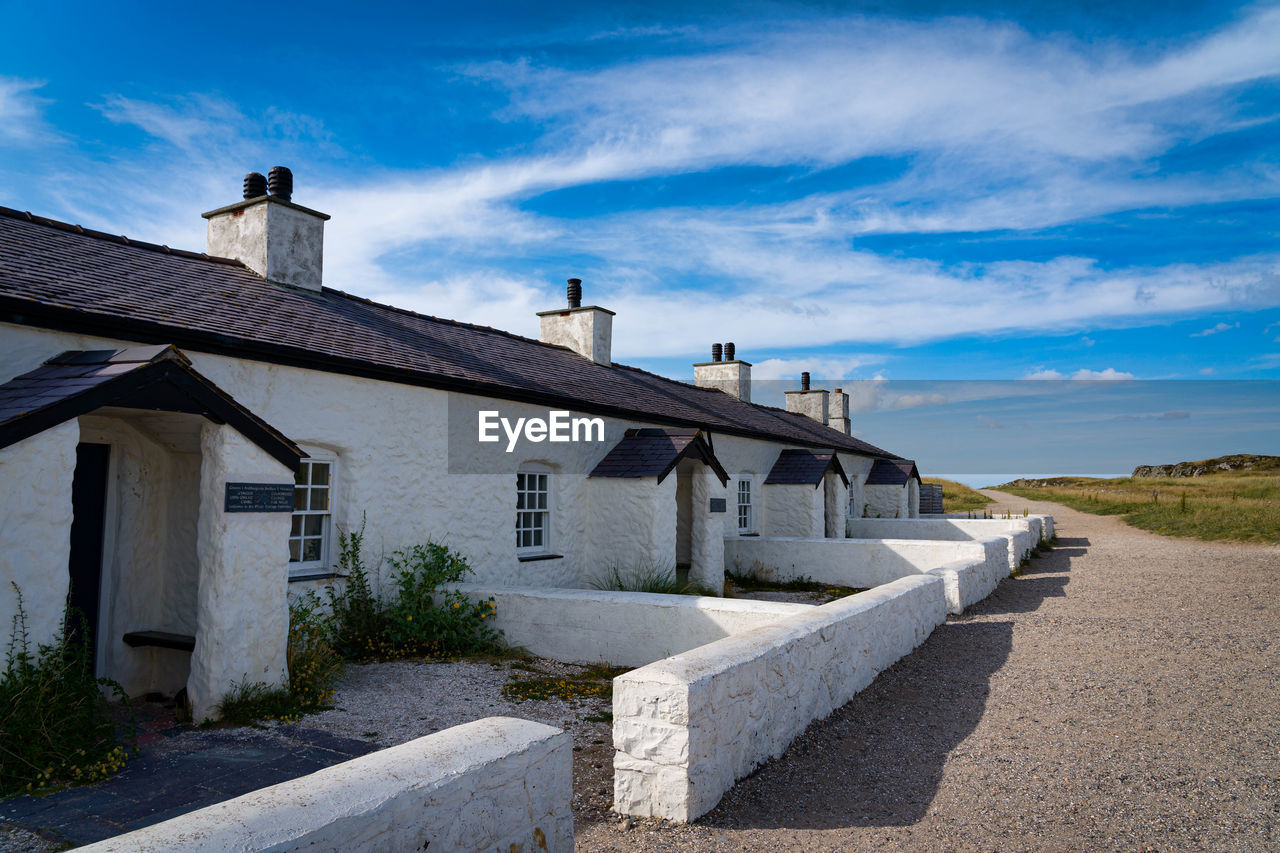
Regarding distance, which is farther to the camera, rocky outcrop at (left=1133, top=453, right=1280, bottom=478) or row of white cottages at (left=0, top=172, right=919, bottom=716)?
rocky outcrop at (left=1133, top=453, right=1280, bottom=478)

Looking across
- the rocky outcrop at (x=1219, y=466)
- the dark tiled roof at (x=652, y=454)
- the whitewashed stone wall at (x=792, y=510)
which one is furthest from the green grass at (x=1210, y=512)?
the rocky outcrop at (x=1219, y=466)

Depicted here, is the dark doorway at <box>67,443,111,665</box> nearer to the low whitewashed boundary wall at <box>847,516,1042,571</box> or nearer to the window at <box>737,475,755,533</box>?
the window at <box>737,475,755,533</box>

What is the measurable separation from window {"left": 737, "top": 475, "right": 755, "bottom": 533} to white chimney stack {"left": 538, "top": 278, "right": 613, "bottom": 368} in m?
4.27

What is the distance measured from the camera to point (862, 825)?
4.27 m

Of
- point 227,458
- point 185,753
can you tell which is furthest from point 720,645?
point 227,458

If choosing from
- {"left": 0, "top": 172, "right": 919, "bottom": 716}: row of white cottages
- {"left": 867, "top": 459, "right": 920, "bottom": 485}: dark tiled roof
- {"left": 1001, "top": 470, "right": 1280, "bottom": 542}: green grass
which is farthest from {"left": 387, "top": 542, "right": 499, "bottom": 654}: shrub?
{"left": 1001, "top": 470, "right": 1280, "bottom": 542}: green grass

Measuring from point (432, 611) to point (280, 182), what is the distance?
6.16 meters

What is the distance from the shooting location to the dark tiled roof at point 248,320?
658cm

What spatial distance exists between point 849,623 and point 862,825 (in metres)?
2.42

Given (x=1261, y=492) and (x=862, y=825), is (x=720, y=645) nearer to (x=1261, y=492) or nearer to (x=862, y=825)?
(x=862, y=825)

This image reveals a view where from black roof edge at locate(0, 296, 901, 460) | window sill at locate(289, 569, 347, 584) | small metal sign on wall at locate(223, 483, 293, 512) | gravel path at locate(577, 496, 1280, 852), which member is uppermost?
black roof edge at locate(0, 296, 901, 460)

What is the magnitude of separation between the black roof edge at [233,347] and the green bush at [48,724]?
2.26 meters

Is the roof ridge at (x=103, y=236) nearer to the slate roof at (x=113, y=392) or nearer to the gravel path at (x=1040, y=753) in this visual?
the slate roof at (x=113, y=392)

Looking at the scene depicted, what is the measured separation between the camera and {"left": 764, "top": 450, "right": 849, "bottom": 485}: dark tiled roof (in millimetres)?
18672
